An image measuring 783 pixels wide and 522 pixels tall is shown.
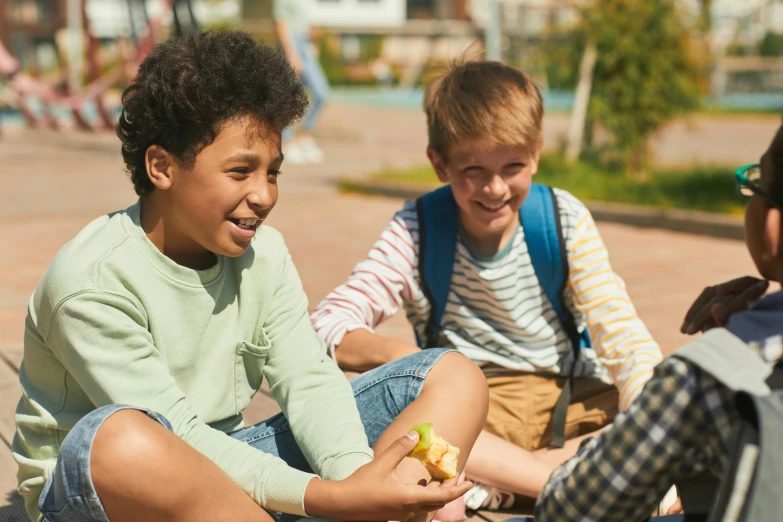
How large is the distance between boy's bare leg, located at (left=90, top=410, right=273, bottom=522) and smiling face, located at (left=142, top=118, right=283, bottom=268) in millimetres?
424

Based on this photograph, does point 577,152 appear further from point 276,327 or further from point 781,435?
point 781,435

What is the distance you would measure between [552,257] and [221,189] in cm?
98

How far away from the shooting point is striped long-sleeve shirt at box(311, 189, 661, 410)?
254cm

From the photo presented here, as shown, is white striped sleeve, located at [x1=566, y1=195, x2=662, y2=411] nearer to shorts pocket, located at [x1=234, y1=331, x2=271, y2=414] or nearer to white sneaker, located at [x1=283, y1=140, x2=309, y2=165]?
shorts pocket, located at [x1=234, y1=331, x2=271, y2=414]

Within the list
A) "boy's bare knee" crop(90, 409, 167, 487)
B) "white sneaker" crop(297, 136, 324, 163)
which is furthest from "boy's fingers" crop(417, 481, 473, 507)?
"white sneaker" crop(297, 136, 324, 163)

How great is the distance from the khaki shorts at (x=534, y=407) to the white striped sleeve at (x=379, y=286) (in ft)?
1.13

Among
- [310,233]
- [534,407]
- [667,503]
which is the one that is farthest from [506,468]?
[310,233]

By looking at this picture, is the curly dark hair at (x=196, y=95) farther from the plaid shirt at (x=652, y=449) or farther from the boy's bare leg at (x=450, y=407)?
the plaid shirt at (x=652, y=449)

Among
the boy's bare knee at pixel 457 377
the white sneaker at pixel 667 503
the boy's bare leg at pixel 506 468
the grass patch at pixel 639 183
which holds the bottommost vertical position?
the grass patch at pixel 639 183

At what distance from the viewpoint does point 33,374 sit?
2002mm

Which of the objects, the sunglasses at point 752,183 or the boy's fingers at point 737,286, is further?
the boy's fingers at point 737,286

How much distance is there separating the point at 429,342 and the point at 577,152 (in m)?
6.84

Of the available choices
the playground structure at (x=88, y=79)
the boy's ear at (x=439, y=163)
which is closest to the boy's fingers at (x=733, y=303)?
the boy's ear at (x=439, y=163)

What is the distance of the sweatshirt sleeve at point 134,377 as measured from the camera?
1.84 meters
